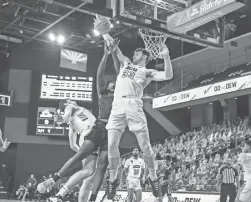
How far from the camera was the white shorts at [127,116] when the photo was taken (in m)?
5.26

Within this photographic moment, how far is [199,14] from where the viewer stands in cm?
1031

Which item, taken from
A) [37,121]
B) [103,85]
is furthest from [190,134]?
[103,85]

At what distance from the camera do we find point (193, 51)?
24234 millimetres

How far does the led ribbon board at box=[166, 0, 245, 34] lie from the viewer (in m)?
9.65

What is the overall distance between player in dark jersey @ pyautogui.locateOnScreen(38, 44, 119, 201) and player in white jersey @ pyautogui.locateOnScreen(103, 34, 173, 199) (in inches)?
10.3

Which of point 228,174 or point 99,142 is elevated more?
point 99,142

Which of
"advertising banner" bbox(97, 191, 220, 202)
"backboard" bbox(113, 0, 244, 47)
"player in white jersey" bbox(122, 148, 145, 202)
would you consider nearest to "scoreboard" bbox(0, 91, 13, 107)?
"advertising banner" bbox(97, 191, 220, 202)

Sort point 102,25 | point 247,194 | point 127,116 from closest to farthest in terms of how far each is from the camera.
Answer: point 127,116 → point 102,25 → point 247,194

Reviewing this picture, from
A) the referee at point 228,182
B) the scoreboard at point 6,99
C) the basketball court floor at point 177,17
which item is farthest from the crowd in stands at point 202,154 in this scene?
the scoreboard at point 6,99

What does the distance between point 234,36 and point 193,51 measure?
3.17 metres

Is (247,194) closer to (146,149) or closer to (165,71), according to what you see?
(146,149)

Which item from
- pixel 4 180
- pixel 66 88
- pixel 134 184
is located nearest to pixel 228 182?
Result: pixel 134 184

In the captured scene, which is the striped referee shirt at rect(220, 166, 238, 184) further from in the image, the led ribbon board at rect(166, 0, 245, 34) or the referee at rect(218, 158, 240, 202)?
the led ribbon board at rect(166, 0, 245, 34)

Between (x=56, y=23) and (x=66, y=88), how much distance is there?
362 cm
